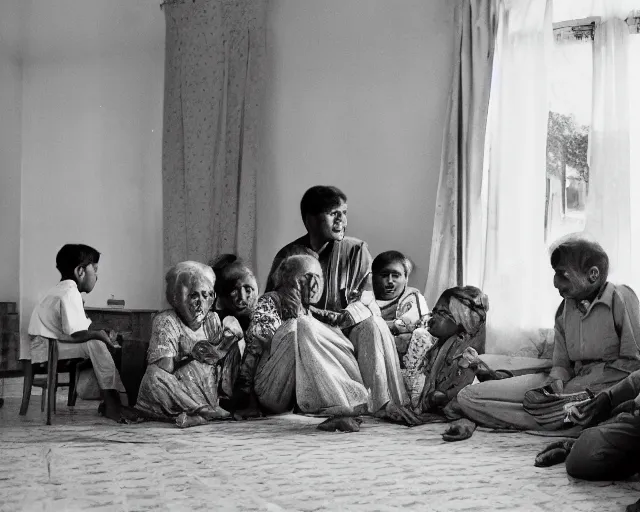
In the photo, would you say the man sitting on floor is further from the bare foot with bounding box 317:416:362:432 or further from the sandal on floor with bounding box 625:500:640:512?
the sandal on floor with bounding box 625:500:640:512

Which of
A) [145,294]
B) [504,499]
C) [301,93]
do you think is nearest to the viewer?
[504,499]

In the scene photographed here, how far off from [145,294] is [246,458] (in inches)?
176

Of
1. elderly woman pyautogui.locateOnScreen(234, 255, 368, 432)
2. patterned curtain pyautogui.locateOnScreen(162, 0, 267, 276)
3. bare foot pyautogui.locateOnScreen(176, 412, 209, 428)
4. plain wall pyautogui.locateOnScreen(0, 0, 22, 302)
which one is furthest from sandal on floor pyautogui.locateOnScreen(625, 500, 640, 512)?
plain wall pyautogui.locateOnScreen(0, 0, 22, 302)

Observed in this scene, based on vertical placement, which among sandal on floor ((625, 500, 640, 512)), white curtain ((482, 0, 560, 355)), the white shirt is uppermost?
white curtain ((482, 0, 560, 355))

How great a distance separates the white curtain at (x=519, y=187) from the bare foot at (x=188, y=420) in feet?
6.92

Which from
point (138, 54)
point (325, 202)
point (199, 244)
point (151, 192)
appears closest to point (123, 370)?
point (325, 202)

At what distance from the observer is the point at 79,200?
816 centimetres

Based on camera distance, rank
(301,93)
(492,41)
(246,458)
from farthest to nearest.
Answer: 1. (301,93)
2. (492,41)
3. (246,458)

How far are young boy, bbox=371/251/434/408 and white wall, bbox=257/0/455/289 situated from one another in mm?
739

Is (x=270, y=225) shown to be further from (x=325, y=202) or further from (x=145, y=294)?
(x=325, y=202)

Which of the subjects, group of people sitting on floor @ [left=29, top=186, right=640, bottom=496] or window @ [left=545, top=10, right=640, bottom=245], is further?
window @ [left=545, top=10, right=640, bottom=245]

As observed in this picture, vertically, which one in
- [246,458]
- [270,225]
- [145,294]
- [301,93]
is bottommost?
[246,458]

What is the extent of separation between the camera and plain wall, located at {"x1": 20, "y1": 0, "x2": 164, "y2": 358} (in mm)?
8102

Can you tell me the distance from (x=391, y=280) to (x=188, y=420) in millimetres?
1790
